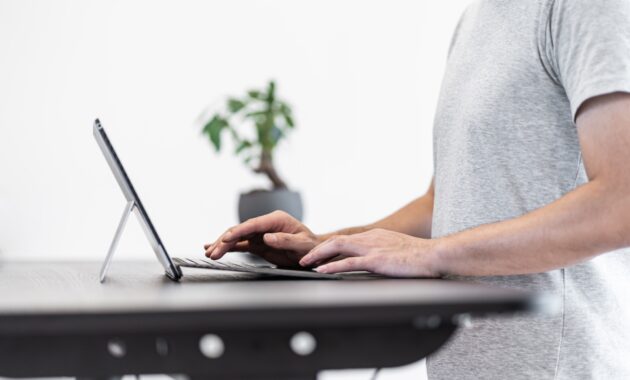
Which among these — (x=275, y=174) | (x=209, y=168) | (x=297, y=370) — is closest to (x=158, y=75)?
(x=209, y=168)

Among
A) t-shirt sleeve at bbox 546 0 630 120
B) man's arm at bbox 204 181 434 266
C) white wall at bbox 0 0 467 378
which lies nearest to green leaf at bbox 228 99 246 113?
white wall at bbox 0 0 467 378

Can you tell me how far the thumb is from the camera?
1.02m

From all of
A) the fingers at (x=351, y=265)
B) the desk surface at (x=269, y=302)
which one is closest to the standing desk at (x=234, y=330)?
the desk surface at (x=269, y=302)

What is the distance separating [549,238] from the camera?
854 mm

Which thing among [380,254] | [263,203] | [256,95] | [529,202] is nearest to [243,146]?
[256,95]

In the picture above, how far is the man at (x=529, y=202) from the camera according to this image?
0.86 metres

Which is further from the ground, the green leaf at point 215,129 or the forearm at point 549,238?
the forearm at point 549,238

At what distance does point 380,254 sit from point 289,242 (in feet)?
0.71

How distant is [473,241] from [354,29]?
8.56 feet

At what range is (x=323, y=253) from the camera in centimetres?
89

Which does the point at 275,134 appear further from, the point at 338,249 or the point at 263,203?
the point at 338,249

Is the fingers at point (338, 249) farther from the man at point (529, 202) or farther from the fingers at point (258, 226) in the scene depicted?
the fingers at point (258, 226)

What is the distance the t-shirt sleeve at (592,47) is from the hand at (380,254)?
0.86ft

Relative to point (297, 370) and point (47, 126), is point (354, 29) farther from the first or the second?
point (297, 370)
